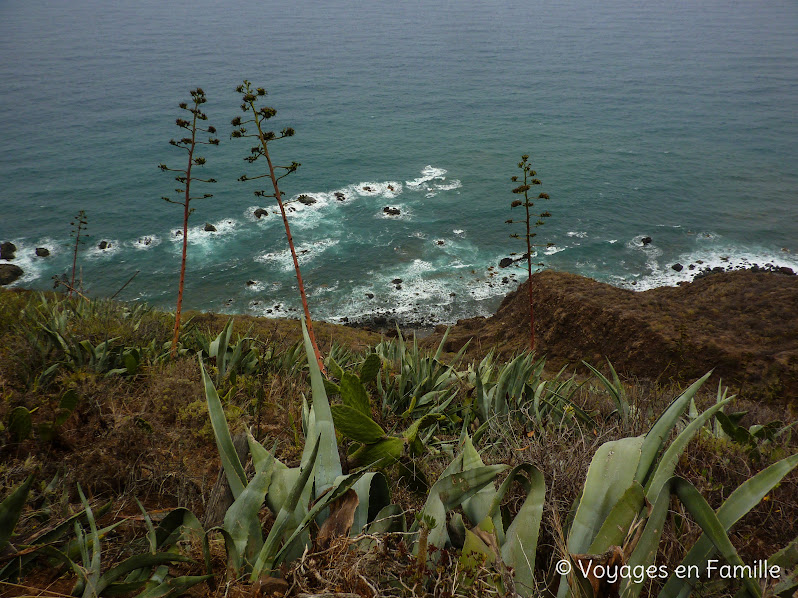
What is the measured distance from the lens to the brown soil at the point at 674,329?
1187 cm

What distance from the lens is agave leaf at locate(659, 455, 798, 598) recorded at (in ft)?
6.51

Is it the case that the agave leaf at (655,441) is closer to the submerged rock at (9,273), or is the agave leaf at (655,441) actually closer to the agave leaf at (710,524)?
the agave leaf at (710,524)

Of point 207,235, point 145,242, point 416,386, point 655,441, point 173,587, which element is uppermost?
point 655,441

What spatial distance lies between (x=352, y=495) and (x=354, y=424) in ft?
1.78

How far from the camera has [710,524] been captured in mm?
1812

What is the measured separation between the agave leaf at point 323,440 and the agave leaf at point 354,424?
85 millimetres

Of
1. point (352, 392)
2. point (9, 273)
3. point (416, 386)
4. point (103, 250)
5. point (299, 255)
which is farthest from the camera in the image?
point (103, 250)

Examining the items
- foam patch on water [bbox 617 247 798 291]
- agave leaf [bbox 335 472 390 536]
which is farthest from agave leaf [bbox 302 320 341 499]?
foam patch on water [bbox 617 247 798 291]

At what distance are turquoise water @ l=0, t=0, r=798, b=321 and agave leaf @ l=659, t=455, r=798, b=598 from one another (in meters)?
20.3

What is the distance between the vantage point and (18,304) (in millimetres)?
7934

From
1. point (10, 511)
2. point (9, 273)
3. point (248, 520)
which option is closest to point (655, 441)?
point (248, 520)

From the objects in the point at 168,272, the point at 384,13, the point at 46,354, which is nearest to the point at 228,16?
the point at 384,13

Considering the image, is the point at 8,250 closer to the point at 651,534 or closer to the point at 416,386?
the point at 416,386

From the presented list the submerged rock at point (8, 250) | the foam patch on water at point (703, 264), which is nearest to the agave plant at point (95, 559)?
the foam patch on water at point (703, 264)
